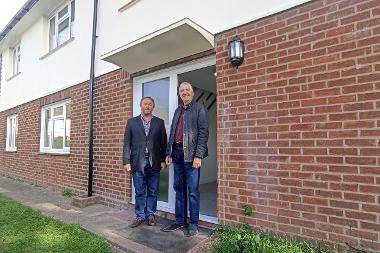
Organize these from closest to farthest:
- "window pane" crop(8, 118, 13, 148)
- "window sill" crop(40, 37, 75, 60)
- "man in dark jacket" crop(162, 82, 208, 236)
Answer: "man in dark jacket" crop(162, 82, 208, 236), "window sill" crop(40, 37, 75, 60), "window pane" crop(8, 118, 13, 148)

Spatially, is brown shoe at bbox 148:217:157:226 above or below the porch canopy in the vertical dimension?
below

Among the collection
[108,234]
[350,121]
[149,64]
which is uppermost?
[149,64]

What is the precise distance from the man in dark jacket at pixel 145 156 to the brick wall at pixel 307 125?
40.3 inches

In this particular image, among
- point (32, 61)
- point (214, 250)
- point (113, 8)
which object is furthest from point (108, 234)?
point (32, 61)

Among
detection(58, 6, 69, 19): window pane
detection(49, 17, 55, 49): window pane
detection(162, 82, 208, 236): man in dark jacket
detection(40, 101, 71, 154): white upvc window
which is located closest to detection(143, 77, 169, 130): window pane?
detection(162, 82, 208, 236): man in dark jacket

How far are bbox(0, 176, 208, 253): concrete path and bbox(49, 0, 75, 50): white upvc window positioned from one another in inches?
166

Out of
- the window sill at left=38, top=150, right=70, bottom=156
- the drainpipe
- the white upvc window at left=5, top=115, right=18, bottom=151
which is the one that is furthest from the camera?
the white upvc window at left=5, top=115, right=18, bottom=151

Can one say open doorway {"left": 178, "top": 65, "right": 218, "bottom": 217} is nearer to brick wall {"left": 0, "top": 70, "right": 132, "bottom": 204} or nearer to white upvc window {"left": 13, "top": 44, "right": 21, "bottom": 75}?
brick wall {"left": 0, "top": 70, "right": 132, "bottom": 204}

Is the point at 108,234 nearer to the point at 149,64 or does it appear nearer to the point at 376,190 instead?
the point at 149,64

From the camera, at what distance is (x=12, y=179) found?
10.8 m

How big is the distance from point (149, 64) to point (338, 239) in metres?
3.72

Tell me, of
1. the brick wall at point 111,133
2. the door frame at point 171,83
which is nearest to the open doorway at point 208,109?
the door frame at point 171,83

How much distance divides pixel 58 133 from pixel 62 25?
3.01 meters

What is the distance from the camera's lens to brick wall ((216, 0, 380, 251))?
2881mm
